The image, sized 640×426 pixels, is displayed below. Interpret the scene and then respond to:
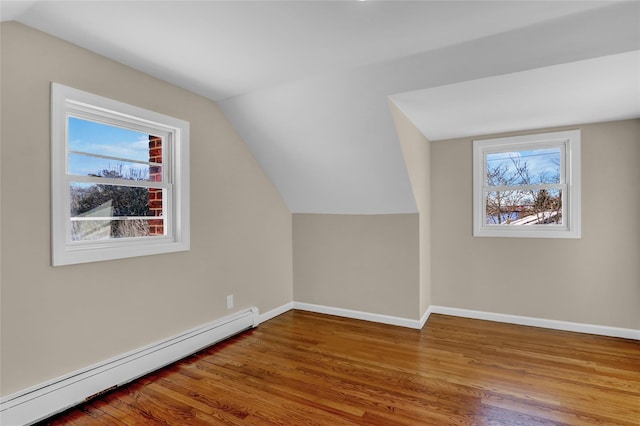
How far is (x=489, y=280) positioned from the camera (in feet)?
12.2

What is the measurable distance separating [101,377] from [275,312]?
194 cm

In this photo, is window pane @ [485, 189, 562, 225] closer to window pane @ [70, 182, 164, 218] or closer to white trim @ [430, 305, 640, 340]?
white trim @ [430, 305, 640, 340]

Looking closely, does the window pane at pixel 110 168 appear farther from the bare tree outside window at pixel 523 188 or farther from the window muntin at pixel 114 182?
the bare tree outside window at pixel 523 188

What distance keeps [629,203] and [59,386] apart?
15.5 feet

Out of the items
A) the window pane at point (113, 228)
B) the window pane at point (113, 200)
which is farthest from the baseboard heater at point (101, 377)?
the window pane at point (113, 200)

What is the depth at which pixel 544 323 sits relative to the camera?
11.4 feet

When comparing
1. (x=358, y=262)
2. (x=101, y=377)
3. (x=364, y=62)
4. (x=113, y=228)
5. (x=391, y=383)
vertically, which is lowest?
(x=391, y=383)

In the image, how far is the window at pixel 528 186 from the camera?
3.38 metres

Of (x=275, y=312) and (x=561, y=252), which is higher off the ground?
(x=561, y=252)

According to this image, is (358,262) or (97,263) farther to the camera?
(358,262)

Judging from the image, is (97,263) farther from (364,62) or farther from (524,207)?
(524,207)

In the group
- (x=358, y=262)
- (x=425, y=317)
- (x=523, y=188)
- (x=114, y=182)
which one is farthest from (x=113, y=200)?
(x=523, y=188)

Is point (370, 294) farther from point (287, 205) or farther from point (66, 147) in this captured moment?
point (66, 147)

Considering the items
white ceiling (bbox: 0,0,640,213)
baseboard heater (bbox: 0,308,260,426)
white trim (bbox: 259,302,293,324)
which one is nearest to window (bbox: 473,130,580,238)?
white ceiling (bbox: 0,0,640,213)
